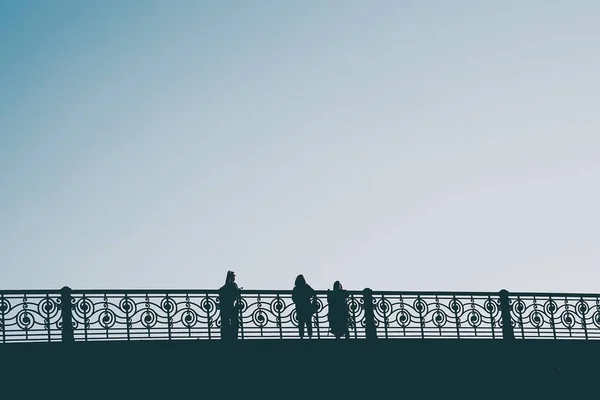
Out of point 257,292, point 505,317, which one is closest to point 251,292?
point 257,292

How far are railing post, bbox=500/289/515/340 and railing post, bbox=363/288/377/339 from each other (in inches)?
122

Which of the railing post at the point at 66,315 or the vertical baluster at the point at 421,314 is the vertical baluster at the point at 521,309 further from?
the railing post at the point at 66,315

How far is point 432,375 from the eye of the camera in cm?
2495

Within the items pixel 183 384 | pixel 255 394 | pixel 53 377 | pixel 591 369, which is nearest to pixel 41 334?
pixel 53 377

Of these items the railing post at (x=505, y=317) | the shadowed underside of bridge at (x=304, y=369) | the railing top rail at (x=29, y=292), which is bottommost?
the shadowed underside of bridge at (x=304, y=369)

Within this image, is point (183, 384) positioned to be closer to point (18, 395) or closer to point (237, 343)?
point (237, 343)

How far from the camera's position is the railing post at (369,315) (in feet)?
82.4

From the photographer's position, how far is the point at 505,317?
26.2 meters

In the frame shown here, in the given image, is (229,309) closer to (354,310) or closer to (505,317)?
(354,310)

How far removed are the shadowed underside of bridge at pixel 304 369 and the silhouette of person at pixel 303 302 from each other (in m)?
0.48

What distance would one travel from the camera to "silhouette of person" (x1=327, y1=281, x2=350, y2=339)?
82.0ft

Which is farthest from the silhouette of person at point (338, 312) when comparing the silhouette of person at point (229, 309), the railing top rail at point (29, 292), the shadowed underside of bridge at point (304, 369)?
the railing top rail at point (29, 292)

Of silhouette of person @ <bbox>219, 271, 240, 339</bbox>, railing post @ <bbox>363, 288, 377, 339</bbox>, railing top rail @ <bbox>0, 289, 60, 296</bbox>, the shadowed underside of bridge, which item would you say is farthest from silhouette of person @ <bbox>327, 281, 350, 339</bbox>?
railing top rail @ <bbox>0, 289, 60, 296</bbox>

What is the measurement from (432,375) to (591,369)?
387 centimetres
